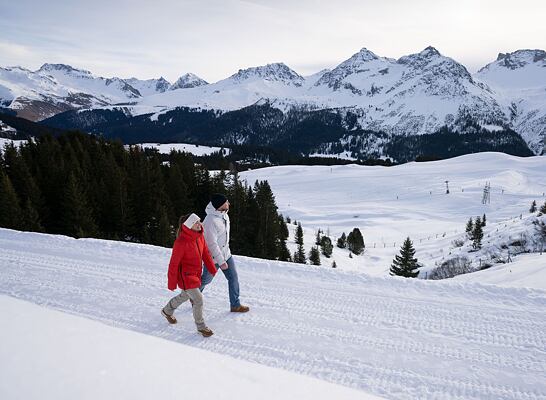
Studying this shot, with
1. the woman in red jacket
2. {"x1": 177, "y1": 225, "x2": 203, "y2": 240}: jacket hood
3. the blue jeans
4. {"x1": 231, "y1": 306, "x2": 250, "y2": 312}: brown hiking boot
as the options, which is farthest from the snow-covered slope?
{"x1": 231, "y1": 306, "x2": 250, "y2": 312}: brown hiking boot

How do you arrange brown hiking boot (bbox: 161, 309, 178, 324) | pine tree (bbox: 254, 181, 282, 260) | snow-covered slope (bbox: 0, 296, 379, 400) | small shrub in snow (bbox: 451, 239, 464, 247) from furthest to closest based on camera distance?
small shrub in snow (bbox: 451, 239, 464, 247) < pine tree (bbox: 254, 181, 282, 260) < brown hiking boot (bbox: 161, 309, 178, 324) < snow-covered slope (bbox: 0, 296, 379, 400)

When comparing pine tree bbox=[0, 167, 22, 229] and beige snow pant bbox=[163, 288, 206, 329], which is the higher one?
beige snow pant bbox=[163, 288, 206, 329]

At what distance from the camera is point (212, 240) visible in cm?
622

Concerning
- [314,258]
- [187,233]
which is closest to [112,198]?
[314,258]

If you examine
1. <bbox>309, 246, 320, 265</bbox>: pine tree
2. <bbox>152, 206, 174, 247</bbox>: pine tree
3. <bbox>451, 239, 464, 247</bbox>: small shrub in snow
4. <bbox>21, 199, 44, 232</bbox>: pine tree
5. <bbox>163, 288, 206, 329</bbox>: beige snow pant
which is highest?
<bbox>163, 288, 206, 329</bbox>: beige snow pant

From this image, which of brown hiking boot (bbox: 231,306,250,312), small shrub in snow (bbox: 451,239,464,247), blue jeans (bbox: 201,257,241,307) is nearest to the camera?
blue jeans (bbox: 201,257,241,307)

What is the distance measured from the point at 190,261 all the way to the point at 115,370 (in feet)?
7.83

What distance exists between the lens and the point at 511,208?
70062mm

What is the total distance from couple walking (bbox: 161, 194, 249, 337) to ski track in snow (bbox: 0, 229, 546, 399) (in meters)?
0.59

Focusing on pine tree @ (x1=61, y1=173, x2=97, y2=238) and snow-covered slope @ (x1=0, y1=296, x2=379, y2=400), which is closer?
snow-covered slope @ (x1=0, y1=296, x2=379, y2=400)

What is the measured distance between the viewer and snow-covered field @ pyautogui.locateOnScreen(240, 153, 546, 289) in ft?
137

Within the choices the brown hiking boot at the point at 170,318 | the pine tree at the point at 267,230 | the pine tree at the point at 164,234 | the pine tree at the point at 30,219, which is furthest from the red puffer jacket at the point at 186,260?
the pine tree at the point at 267,230

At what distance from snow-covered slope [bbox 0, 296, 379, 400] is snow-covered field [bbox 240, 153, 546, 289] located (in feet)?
85.3

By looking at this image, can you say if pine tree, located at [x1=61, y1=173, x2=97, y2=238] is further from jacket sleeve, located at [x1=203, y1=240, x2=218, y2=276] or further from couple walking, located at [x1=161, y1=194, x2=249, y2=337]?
jacket sleeve, located at [x1=203, y1=240, x2=218, y2=276]
